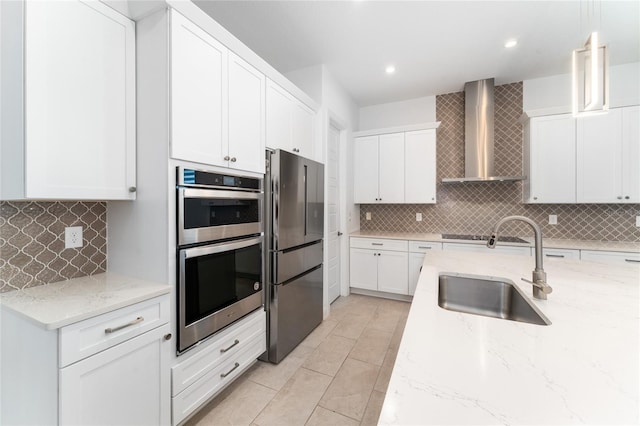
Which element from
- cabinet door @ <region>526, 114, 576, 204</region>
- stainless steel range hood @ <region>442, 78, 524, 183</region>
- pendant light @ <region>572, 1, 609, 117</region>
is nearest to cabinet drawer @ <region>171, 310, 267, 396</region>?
pendant light @ <region>572, 1, 609, 117</region>

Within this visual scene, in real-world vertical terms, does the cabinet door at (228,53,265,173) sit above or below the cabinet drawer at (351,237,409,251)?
above

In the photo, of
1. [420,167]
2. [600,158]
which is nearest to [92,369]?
[420,167]

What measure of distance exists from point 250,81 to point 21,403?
214cm

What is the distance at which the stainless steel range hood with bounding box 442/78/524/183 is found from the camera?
11.2 ft

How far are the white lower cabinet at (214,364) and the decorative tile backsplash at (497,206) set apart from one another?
2.82 m

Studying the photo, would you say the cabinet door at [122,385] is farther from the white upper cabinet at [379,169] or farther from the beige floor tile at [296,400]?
the white upper cabinet at [379,169]

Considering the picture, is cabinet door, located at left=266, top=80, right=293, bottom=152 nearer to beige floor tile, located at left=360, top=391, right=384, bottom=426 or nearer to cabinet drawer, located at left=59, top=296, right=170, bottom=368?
cabinet drawer, located at left=59, top=296, right=170, bottom=368

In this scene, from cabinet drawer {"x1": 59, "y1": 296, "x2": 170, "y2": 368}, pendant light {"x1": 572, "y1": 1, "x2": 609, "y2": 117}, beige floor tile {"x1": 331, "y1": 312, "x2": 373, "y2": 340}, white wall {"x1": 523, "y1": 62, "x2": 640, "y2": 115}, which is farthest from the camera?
white wall {"x1": 523, "y1": 62, "x2": 640, "y2": 115}

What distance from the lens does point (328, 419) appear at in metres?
1.63

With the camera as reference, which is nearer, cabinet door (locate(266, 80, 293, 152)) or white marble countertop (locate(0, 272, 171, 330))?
white marble countertop (locate(0, 272, 171, 330))

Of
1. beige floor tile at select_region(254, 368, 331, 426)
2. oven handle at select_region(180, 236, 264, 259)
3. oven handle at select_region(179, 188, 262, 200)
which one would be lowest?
beige floor tile at select_region(254, 368, 331, 426)

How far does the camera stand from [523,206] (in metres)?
3.45

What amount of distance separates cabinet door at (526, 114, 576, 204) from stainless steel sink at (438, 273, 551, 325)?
7.73 feet

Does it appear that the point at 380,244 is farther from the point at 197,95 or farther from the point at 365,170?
the point at 197,95
